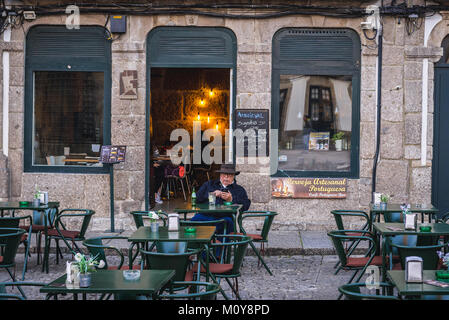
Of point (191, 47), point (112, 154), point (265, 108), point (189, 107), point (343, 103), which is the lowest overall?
point (112, 154)

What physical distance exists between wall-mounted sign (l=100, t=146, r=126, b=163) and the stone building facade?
0.47 m

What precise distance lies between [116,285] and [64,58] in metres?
7.42

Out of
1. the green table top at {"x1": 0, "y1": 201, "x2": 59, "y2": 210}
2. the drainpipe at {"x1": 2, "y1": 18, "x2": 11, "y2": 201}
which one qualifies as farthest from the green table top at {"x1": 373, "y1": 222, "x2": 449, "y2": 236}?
the drainpipe at {"x1": 2, "y1": 18, "x2": 11, "y2": 201}

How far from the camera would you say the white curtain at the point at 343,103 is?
415 inches

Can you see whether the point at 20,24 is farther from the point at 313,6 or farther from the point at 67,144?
the point at 313,6

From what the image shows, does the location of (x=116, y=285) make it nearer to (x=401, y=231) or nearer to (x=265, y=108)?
(x=401, y=231)

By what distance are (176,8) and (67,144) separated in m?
3.20

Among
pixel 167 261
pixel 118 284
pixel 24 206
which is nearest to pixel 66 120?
pixel 24 206

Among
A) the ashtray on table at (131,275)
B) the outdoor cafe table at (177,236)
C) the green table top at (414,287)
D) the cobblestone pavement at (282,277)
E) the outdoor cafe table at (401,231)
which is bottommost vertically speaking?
the cobblestone pavement at (282,277)

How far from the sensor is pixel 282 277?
741cm

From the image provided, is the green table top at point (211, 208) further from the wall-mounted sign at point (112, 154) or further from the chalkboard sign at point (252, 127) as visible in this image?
the chalkboard sign at point (252, 127)

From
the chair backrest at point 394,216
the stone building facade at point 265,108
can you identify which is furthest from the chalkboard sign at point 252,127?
the chair backrest at point 394,216

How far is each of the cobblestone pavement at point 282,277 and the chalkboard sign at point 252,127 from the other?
97.8 inches

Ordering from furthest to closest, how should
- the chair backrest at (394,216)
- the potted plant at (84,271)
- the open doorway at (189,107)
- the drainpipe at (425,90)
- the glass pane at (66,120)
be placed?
the open doorway at (189,107) → the glass pane at (66,120) → the drainpipe at (425,90) → the chair backrest at (394,216) → the potted plant at (84,271)
